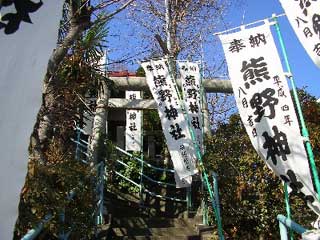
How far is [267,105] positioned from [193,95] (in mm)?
4047

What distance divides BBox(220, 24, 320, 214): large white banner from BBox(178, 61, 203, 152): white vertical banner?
3233 millimetres

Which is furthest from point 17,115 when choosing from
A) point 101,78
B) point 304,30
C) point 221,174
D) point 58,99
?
point 221,174

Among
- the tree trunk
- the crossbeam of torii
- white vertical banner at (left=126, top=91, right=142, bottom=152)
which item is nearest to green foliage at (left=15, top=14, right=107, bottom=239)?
the tree trunk

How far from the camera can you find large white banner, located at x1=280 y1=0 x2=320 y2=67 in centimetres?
414

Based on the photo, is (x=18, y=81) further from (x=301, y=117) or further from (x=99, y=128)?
(x=99, y=128)

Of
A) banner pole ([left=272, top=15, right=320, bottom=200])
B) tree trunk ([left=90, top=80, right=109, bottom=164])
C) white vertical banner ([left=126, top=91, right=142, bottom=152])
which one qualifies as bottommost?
banner pole ([left=272, top=15, right=320, bottom=200])

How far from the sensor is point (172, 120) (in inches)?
328

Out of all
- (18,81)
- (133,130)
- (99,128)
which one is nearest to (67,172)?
(18,81)

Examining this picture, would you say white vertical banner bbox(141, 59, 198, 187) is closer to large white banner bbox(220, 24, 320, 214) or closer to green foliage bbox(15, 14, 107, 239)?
green foliage bbox(15, 14, 107, 239)

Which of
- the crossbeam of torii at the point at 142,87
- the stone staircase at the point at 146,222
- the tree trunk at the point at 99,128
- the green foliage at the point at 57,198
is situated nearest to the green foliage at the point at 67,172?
the green foliage at the point at 57,198

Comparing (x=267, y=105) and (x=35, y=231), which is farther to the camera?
(x=267, y=105)

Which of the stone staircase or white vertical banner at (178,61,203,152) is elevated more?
white vertical banner at (178,61,203,152)

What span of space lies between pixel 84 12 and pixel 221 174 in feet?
12.4

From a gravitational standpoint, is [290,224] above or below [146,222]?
below
